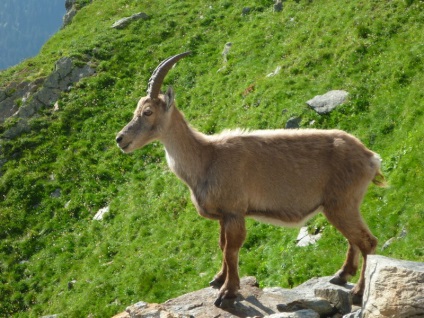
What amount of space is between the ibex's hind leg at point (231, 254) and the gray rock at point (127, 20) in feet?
110

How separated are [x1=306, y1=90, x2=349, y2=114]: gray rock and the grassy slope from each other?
350 millimetres

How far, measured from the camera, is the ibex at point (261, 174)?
460 inches

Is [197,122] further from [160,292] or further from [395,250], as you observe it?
[395,250]

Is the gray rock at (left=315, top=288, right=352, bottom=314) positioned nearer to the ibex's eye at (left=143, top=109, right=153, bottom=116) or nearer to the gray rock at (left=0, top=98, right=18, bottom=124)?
the ibex's eye at (left=143, top=109, right=153, bottom=116)

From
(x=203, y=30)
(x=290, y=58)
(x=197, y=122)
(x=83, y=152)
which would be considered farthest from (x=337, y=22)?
(x=83, y=152)

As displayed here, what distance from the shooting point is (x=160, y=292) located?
20375 millimetres

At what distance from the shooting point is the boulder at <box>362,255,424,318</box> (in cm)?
841

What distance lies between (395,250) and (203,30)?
87.0 feet

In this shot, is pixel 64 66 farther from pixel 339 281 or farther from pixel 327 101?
pixel 339 281

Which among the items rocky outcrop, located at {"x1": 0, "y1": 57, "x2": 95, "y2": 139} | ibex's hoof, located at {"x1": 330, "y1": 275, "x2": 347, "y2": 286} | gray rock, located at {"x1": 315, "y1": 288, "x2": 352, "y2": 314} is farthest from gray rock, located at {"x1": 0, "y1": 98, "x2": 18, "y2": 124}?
gray rock, located at {"x1": 315, "y1": 288, "x2": 352, "y2": 314}

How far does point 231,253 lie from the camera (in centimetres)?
1161

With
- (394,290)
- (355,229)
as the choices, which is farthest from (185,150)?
(394,290)

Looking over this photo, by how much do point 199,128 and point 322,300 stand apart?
1857 centimetres

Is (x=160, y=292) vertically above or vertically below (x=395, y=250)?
below
